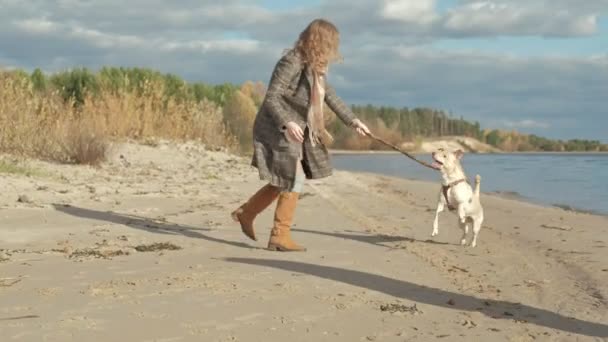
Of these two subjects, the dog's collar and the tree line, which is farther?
the tree line

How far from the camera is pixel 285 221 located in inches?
269

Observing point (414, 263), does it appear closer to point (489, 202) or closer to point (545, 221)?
point (545, 221)

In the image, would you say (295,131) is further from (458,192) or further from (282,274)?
(458,192)

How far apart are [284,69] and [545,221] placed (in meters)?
5.49

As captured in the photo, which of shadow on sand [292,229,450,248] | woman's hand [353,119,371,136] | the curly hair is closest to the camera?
the curly hair

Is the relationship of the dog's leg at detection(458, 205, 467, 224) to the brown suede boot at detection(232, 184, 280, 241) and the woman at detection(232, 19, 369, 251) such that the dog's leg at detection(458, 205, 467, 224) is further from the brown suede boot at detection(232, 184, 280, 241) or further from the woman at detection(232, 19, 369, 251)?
the brown suede boot at detection(232, 184, 280, 241)

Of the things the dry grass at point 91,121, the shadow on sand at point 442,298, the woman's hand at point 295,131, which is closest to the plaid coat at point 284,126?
the woman's hand at point 295,131

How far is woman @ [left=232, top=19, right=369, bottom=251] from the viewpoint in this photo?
21.7ft

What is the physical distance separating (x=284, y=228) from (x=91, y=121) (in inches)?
500

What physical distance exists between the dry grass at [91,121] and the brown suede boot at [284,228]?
9340 millimetres

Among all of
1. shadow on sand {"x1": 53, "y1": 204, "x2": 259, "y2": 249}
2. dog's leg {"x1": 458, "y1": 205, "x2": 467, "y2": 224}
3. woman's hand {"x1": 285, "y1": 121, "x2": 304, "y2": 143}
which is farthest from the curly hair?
dog's leg {"x1": 458, "y1": 205, "x2": 467, "y2": 224}

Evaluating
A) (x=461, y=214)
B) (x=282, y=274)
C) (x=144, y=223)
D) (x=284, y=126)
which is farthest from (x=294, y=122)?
(x=144, y=223)

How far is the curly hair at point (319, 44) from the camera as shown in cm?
659

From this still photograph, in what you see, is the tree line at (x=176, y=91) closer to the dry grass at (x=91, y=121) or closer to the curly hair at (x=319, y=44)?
the dry grass at (x=91, y=121)
